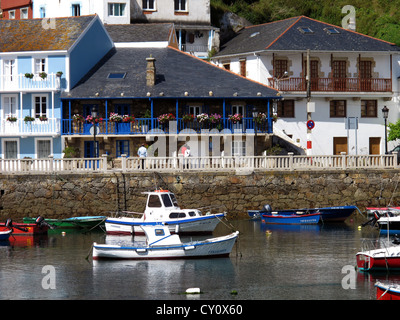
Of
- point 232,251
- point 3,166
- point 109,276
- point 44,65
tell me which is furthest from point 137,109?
point 109,276

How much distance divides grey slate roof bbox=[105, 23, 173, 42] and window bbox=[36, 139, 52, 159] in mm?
10317

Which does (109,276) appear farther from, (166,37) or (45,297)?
(166,37)

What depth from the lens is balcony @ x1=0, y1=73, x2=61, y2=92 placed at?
51438 mm

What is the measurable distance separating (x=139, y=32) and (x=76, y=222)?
20322mm

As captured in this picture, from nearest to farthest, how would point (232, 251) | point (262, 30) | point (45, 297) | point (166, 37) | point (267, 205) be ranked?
point (45, 297) < point (232, 251) < point (267, 205) < point (166, 37) < point (262, 30)

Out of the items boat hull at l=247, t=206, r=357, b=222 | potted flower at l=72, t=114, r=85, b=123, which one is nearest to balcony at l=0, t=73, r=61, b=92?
potted flower at l=72, t=114, r=85, b=123

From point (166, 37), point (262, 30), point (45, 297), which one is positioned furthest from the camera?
point (262, 30)

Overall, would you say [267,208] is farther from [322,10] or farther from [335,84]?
[322,10]

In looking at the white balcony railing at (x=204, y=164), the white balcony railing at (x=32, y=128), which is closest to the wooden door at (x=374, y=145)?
the white balcony railing at (x=204, y=164)

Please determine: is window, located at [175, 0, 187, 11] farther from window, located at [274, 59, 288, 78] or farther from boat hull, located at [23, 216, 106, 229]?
boat hull, located at [23, 216, 106, 229]

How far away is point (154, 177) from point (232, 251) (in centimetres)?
1029

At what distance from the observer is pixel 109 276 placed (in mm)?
31344

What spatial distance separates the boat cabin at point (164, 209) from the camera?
131 ft

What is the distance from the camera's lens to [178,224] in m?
39.6
